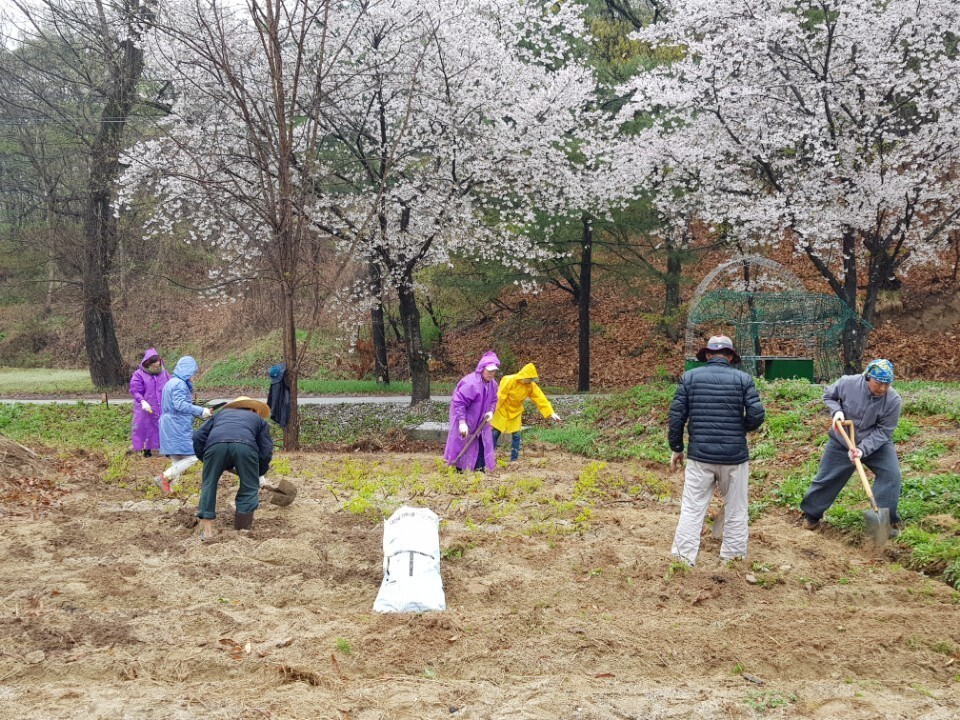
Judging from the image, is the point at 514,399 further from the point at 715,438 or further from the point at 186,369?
the point at 715,438

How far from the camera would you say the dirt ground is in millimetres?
4629

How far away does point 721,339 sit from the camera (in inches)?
275

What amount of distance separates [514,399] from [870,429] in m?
4.78

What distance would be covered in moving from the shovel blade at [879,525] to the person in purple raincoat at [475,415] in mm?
4336

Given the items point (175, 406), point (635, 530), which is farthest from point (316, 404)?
point (635, 530)

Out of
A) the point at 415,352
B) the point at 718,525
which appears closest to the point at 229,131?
the point at 415,352

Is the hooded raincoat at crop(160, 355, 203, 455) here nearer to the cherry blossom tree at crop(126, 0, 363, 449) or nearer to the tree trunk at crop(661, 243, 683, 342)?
the cherry blossom tree at crop(126, 0, 363, 449)

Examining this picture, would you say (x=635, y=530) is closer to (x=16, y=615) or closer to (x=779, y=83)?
(x=16, y=615)

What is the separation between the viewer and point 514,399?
11.3m

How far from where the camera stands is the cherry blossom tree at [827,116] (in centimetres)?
1698

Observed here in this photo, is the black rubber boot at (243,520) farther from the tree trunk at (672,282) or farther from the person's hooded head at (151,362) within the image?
the tree trunk at (672,282)

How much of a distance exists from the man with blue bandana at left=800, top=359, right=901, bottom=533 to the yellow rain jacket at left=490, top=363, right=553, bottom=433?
3999 mm

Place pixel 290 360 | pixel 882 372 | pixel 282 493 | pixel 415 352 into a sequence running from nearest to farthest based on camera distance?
pixel 882 372, pixel 282 493, pixel 290 360, pixel 415 352

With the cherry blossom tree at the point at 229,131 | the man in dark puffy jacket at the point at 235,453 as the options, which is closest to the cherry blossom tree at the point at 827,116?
the cherry blossom tree at the point at 229,131
